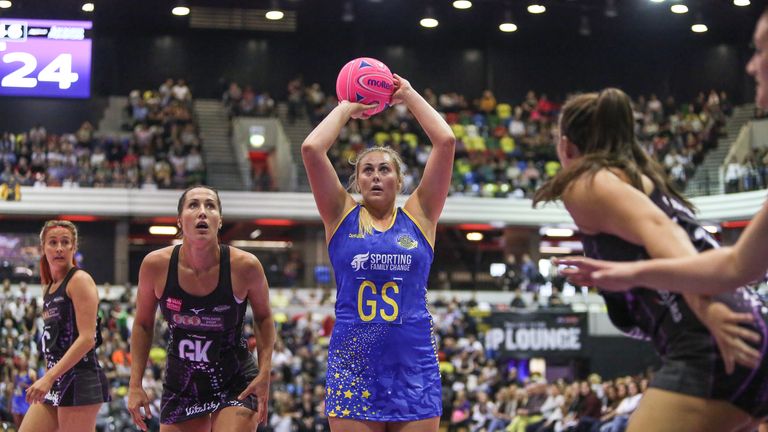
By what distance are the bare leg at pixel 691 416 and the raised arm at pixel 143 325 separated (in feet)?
10.6

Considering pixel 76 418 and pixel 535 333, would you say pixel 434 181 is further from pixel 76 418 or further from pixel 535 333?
pixel 535 333

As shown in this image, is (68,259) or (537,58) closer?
(68,259)

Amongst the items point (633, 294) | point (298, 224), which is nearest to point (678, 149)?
point (298, 224)

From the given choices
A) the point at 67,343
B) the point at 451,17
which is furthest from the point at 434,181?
the point at 451,17

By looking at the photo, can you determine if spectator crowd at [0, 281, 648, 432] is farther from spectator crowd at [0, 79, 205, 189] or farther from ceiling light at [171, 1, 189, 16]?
ceiling light at [171, 1, 189, 16]

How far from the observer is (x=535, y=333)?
69.3 ft

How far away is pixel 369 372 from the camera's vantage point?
498cm

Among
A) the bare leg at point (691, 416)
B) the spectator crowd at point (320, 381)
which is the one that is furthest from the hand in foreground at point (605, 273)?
the spectator crowd at point (320, 381)

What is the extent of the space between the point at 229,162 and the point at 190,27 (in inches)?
259

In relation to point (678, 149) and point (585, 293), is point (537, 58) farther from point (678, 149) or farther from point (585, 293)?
point (585, 293)

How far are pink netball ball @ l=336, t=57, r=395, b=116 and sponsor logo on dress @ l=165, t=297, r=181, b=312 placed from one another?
1412mm

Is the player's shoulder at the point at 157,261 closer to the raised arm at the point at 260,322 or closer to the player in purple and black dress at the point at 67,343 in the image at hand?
the raised arm at the point at 260,322

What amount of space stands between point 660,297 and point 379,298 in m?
2.00

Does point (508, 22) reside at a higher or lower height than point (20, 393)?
higher
